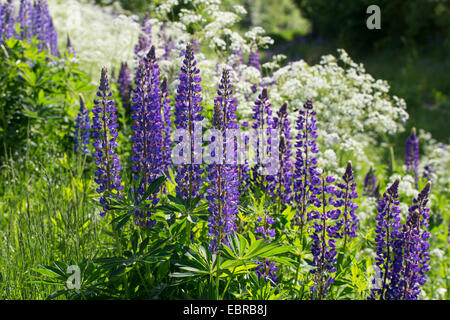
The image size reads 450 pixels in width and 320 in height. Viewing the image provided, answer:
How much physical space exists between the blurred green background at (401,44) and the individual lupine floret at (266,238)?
717 centimetres

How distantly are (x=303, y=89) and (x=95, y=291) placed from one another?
10.5 ft

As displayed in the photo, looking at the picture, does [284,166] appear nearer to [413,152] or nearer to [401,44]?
[413,152]

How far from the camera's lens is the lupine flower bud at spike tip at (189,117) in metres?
2.60

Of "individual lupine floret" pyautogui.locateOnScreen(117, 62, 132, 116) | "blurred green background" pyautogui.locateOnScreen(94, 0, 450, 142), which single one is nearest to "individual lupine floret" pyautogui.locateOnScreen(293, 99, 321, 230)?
"individual lupine floret" pyautogui.locateOnScreen(117, 62, 132, 116)

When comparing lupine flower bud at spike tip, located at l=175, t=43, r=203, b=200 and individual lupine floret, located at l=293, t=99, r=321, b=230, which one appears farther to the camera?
individual lupine floret, located at l=293, t=99, r=321, b=230

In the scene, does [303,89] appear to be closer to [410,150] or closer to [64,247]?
[410,150]

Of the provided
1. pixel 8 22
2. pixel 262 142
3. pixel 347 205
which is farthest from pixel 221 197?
pixel 8 22

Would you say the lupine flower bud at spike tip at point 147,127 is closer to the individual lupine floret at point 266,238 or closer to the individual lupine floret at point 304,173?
the individual lupine floret at point 266,238

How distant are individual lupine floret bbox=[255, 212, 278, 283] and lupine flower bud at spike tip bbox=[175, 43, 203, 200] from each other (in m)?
0.45

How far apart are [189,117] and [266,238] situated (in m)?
0.85

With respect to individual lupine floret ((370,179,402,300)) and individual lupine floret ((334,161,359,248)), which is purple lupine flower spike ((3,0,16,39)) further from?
individual lupine floret ((370,179,402,300))

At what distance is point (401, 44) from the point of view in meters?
15.6

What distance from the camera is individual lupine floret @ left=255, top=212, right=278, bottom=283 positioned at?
2.82 m

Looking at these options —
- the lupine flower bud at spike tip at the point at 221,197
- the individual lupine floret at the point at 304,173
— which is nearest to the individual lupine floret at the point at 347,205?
the individual lupine floret at the point at 304,173
